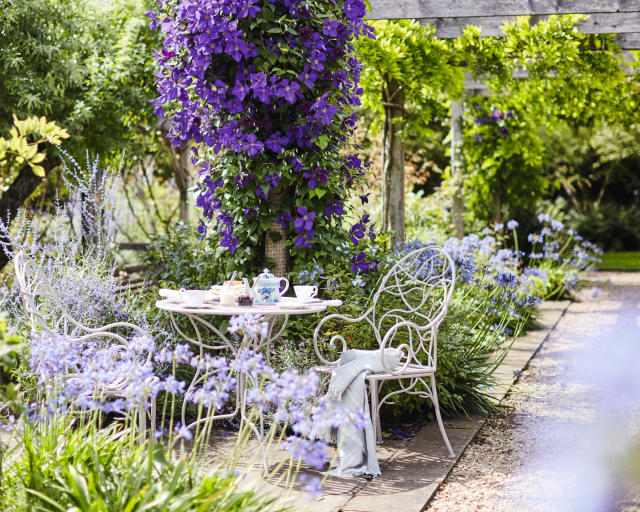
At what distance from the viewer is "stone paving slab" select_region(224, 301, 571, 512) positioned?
2.58 m

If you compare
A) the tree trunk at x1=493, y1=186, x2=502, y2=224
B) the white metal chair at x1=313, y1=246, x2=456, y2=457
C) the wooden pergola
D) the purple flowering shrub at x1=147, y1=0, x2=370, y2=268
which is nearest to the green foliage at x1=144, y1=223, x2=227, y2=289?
the purple flowering shrub at x1=147, y1=0, x2=370, y2=268

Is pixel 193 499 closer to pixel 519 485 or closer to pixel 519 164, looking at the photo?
pixel 519 485

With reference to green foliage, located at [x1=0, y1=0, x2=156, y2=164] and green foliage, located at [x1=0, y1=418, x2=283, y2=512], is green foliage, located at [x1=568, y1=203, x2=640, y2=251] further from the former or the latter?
green foliage, located at [x1=0, y1=418, x2=283, y2=512]

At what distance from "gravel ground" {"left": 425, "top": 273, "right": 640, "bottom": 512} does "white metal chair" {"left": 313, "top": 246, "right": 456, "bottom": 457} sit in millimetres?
321

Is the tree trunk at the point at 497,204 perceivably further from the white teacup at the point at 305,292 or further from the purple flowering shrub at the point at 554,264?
the white teacup at the point at 305,292

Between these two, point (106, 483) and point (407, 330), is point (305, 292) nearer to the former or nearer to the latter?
point (407, 330)

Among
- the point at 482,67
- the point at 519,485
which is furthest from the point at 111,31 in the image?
the point at 519,485

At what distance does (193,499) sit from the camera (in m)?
1.81

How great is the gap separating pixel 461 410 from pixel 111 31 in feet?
16.0

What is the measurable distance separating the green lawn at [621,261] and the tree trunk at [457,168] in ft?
17.6

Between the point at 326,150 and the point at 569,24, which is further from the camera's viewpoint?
the point at 569,24

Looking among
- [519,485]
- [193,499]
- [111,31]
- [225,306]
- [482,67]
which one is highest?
[111,31]

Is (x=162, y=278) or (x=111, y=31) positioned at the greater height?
(x=111, y=31)

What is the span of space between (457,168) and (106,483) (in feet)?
24.8
